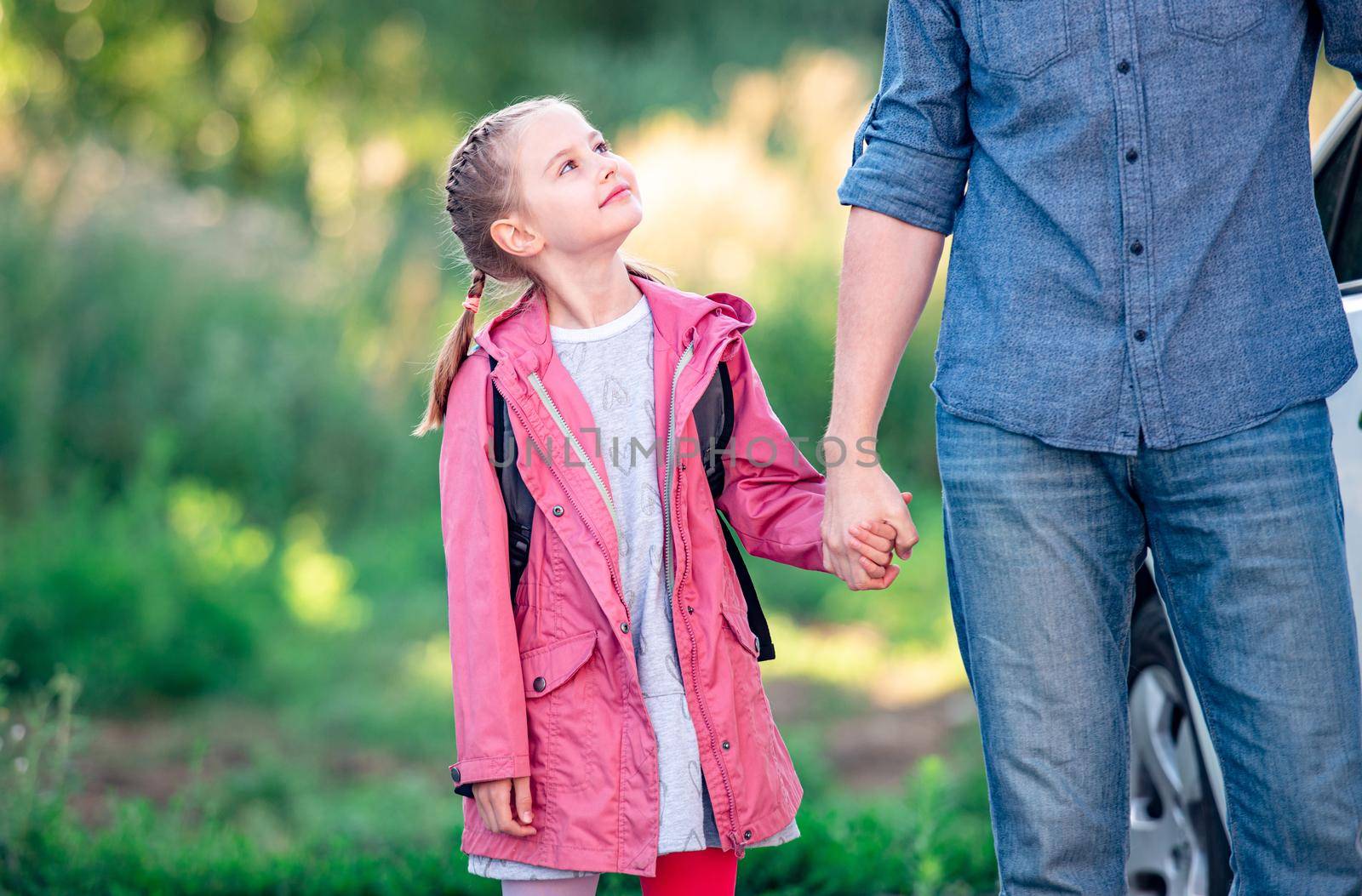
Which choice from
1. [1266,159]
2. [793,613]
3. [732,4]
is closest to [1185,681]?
[1266,159]

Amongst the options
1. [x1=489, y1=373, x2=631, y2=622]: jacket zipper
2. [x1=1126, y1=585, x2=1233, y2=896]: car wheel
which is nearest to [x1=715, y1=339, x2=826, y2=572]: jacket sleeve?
[x1=489, y1=373, x2=631, y2=622]: jacket zipper

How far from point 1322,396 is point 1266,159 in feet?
1.02

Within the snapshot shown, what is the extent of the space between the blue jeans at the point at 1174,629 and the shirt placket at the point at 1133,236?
0.20 feet

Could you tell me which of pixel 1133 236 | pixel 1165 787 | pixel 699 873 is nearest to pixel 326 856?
pixel 699 873

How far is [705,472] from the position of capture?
7.50 ft

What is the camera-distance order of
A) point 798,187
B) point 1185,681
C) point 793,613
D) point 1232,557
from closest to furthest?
point 1232,557, point 1185,681, point 793,613, point 798,187

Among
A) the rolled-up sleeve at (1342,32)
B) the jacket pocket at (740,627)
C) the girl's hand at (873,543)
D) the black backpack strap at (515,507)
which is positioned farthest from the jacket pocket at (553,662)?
the rolled-up sleeve at (1342,32)

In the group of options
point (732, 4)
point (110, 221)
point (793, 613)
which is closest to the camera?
point (793, 613)

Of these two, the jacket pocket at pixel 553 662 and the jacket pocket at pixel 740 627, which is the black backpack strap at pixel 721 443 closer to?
the jacket pocket at pixel 740 627

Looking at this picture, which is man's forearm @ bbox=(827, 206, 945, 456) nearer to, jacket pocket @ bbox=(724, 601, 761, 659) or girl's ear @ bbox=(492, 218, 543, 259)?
jacket pocket @ bbox=(724, 601, 761, 659)

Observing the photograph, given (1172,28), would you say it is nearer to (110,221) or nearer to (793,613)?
(793,613)

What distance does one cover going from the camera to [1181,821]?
281 cm

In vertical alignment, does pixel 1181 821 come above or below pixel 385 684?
below

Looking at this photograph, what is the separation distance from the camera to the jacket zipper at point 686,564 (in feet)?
6.96
